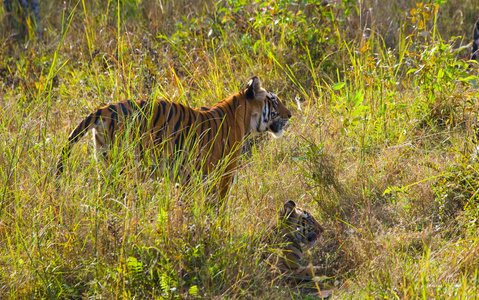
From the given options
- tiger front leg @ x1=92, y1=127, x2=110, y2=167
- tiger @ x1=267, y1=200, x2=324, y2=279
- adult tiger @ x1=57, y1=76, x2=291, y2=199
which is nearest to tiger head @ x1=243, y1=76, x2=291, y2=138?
adult tiger @ x1=57, y1=76, x2=291, y2=199

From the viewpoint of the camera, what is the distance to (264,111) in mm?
4875

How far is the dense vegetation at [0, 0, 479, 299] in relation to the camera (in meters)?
2.96

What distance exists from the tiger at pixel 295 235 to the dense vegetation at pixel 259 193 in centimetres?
9

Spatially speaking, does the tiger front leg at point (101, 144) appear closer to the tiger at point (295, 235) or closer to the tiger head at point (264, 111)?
the tiger at point (295, 235)

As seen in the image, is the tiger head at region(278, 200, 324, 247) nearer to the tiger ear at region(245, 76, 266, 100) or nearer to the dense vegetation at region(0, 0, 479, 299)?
the dense vegetation at region(0, 0, 479, 299)

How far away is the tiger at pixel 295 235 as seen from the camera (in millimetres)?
3643

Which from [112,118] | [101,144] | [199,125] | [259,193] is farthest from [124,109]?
[259,193]

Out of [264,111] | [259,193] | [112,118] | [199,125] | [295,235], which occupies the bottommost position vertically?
[295,235]

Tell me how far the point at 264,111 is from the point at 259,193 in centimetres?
105

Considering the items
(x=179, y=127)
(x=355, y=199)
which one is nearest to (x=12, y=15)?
(x=179, y=127)

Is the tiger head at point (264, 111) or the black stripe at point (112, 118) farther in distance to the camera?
the tiger head at point (264, 111)

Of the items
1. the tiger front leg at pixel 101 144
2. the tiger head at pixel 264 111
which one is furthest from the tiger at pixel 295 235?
the tiger front leg at pixel 101 144

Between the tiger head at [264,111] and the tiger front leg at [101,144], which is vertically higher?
the tiger front leg at [101,144]

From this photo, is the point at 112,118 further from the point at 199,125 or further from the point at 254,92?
the point at 254,92
